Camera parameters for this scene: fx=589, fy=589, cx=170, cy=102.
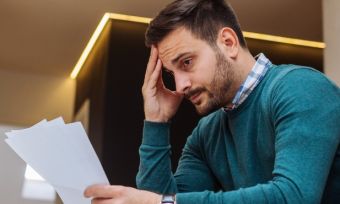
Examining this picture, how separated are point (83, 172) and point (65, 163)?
0.11 feet

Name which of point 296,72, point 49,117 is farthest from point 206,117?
point 49,117

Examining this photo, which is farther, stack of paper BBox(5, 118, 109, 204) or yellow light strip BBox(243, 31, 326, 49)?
yellow light strip BBox(243, 31, 326, 49)

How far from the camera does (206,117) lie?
3.98ft

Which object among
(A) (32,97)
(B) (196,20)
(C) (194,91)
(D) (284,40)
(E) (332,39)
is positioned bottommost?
(A) (32,97)

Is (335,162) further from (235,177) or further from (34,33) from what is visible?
(34,33)

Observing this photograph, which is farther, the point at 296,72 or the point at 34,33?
the point at 34,33

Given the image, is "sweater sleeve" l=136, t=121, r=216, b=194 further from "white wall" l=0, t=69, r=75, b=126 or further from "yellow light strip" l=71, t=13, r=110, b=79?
"white wall" l=0, t=69, r=75, b=126

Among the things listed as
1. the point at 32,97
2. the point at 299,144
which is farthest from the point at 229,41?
the point at 32,97

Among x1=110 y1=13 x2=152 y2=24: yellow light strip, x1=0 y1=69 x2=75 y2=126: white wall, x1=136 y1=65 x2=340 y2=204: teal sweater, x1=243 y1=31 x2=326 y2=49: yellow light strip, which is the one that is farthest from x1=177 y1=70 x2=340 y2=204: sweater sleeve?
x1=0 y1=69 x2=75 y2=126: white wall

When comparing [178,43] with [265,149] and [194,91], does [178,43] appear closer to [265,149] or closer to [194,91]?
[194,91]

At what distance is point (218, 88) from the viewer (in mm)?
1066

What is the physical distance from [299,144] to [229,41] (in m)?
0.32

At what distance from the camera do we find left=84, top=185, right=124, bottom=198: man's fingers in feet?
2.91

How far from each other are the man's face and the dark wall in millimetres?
1797
